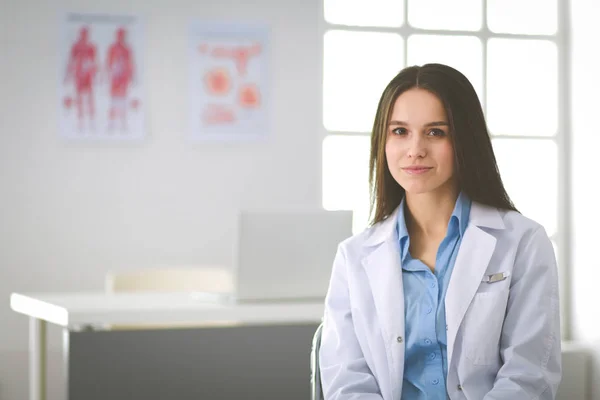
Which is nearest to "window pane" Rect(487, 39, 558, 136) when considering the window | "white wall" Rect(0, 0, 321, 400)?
the window

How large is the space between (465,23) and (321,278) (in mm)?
2351

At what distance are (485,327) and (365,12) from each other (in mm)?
2831

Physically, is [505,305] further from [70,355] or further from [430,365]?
[70,355]

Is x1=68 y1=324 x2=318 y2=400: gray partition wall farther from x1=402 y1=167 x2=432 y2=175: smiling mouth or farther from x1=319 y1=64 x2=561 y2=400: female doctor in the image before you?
x1=402 y1=167 x2=432 y2=175: smiling mouth

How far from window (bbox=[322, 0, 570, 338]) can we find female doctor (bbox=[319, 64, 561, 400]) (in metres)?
2.31

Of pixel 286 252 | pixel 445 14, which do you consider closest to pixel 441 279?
pixel 286 252

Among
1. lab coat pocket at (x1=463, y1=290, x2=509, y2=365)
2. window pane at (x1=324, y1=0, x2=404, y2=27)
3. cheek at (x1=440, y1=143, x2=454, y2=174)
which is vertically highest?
window pane at (x1=324, y1=0, x2=404, y2=27)

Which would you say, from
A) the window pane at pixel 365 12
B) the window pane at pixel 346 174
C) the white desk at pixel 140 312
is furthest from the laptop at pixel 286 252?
the window pane at pixel 365 12

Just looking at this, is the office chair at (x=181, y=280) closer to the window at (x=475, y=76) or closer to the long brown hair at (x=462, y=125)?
the window at (x=475, y=76)

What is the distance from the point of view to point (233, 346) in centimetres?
236

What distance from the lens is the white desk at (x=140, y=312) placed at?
2268 millimetres

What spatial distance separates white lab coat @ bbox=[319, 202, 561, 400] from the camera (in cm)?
166

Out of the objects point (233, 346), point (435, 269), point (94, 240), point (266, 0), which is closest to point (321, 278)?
point (233, 346)

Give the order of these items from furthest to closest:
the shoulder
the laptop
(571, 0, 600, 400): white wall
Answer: (571, 0, 600, 400): white wall, the laptop, the shoulder
